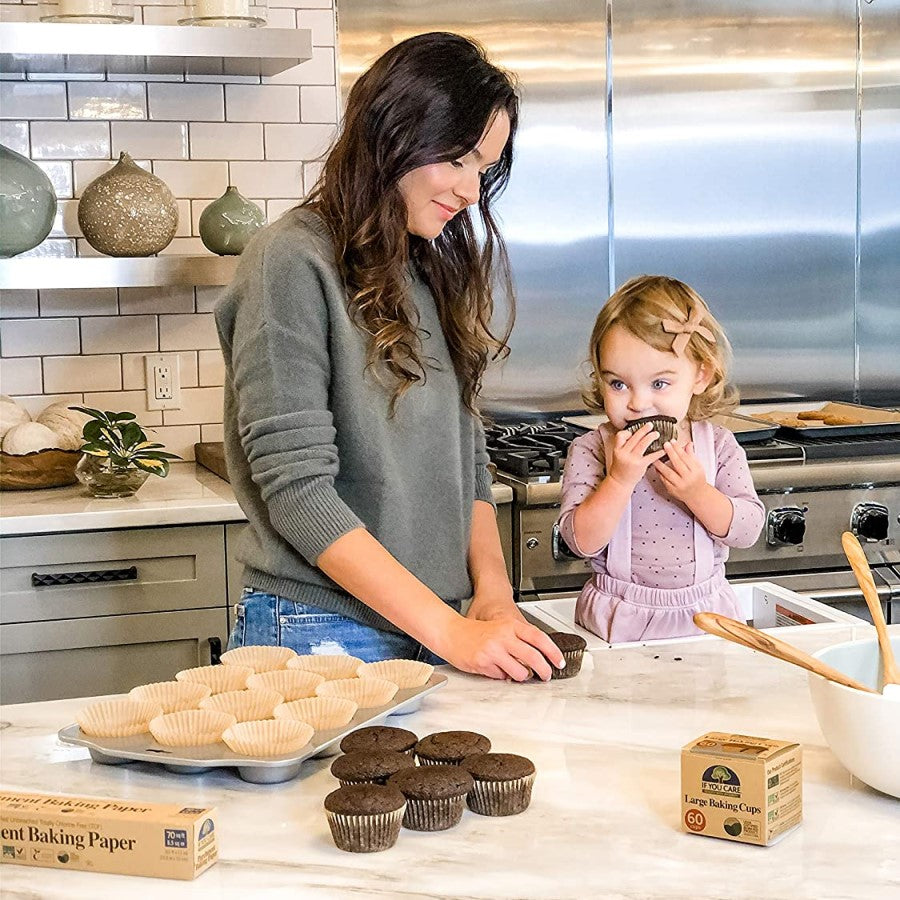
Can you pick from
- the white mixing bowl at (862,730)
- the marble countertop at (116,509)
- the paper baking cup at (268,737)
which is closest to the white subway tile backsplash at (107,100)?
the marble countertop at (116,509)

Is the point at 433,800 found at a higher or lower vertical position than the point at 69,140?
lower

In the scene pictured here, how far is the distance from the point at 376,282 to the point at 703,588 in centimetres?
81

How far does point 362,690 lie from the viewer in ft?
5.08

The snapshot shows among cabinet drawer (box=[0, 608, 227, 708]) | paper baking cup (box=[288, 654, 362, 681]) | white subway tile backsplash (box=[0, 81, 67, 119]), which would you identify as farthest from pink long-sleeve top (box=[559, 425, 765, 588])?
white subway tile backsplash (box=[0, 81, 67, 119])

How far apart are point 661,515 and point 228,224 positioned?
1539 mm

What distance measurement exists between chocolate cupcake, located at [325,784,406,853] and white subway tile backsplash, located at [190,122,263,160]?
8.54 ft

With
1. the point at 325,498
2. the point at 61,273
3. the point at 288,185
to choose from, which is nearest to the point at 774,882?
A: the point at 325,498

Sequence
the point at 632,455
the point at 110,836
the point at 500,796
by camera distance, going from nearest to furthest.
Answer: the point at 110,836
the point at 500,796
the point at 632,455

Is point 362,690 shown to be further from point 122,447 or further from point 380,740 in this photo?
point 122,447

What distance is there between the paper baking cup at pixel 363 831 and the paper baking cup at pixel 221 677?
15.2 inches

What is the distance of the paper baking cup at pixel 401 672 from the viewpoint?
1.62 m

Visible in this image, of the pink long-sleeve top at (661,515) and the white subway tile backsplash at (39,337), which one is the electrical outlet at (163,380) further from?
the pink long-sleeve top at (661,515)

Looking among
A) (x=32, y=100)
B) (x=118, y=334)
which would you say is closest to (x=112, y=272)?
(x=118, y=334)

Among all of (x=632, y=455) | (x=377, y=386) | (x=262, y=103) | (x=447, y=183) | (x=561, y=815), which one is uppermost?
(x=262, y=103)
